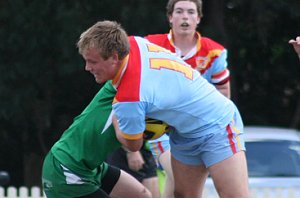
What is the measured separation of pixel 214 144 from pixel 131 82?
2.22 feet

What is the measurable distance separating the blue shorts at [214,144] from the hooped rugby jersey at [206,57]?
48.4 inches

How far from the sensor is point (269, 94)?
13.9 metres

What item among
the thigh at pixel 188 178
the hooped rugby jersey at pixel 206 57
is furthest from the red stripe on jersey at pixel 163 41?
the thigh at pixel 188 178

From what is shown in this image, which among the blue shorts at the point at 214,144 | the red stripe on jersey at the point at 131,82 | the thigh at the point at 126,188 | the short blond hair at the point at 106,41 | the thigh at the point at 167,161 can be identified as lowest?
the thigh at the point at 167,161

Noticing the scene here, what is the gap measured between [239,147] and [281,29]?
26.0 feet

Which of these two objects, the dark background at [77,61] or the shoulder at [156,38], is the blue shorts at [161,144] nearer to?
the shoulder at [156,38]

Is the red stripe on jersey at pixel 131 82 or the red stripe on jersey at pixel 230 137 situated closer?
the red stripe on jersey at pixel 131 82

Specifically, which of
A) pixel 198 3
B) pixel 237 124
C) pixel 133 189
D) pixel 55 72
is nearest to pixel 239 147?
pixel 237 124

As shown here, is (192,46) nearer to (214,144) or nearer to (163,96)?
(214,144)

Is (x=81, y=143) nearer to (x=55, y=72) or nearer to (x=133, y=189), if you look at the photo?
(x=133, y=189)

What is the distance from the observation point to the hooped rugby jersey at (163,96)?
5.02m

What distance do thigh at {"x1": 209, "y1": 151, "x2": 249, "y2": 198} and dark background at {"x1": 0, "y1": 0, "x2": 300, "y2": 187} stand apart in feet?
21.1

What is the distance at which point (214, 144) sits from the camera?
5340 mm

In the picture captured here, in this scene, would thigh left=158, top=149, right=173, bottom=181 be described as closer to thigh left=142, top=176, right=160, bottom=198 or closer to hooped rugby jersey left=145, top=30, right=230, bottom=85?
hooped rugby jersey left=145, top=30, right=230, bottom=85
